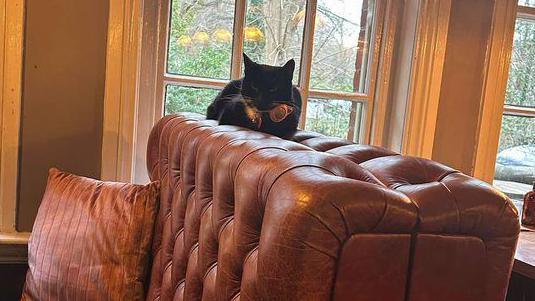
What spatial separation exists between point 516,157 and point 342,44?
1.02m

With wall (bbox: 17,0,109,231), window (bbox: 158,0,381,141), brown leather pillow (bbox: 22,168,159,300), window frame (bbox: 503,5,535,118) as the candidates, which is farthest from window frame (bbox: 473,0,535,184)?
wall (bbox: 17,0,109,231)

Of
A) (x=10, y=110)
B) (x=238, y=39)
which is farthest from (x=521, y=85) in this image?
(x=10, y=110)

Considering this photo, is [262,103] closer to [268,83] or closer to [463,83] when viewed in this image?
[268,83]

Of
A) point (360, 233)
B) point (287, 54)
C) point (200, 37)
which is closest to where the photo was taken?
point (360, 233)

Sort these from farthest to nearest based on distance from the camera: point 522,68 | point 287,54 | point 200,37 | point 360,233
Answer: point 522,68 < point 287,54 < point 200,37 < point 360,233

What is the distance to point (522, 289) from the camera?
138cm

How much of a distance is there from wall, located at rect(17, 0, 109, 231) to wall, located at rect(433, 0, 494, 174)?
4.43ft

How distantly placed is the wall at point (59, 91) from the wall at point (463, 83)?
1352 mm

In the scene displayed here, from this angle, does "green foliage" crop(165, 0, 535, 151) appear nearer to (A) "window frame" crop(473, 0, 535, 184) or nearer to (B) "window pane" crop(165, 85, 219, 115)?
(B) "window pane" crop(165, 85, 219, 115)

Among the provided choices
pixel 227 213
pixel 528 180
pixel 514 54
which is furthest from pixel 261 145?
pixel 528 180

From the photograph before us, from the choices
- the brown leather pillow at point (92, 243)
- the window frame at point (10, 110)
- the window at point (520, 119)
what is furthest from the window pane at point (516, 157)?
the window frame at point (10, 110)

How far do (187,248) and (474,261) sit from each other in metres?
0.64

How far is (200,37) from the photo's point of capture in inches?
72.4

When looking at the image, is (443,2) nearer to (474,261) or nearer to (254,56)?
(254,56)
